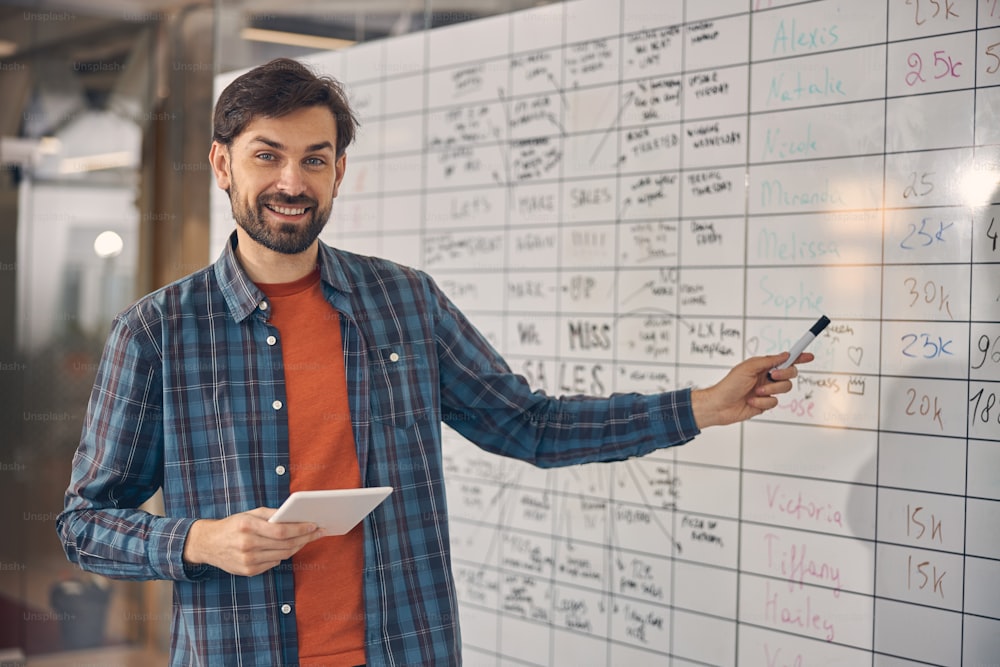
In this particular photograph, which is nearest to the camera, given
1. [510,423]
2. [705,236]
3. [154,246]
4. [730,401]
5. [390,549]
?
[390,549]

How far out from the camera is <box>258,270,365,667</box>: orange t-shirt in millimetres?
1721

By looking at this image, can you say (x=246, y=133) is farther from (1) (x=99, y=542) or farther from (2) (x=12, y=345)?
(2) (x=12, y=345)

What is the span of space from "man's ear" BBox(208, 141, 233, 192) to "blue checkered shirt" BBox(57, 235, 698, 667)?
15cm

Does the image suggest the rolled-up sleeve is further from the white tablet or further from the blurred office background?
the blurred office background

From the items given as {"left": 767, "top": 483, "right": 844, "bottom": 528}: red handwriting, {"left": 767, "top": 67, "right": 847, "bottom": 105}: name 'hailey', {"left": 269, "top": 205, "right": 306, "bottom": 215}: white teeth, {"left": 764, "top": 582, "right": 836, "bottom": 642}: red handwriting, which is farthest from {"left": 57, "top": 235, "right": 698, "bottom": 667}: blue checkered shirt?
{"left": 767, "top": 67, "right": 847, "bottom": 105}: name 'hailey'

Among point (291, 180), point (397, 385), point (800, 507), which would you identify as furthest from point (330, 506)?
point (800, 507)

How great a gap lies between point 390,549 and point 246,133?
79 centimetres

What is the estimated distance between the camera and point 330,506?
152 centimetres

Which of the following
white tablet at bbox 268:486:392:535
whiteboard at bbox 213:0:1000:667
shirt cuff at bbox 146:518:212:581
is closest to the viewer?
white tablet at bbox 268:486:392:535

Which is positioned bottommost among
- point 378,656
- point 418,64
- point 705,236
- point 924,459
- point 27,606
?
point 27,606

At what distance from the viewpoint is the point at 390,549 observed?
1787 millimetres

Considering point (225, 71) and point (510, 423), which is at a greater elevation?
point (225, 71)

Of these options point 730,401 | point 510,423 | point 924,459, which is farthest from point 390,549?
point 924,459

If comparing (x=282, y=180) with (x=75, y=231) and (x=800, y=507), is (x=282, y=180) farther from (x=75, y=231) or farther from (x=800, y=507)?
(x=75, y=231)
